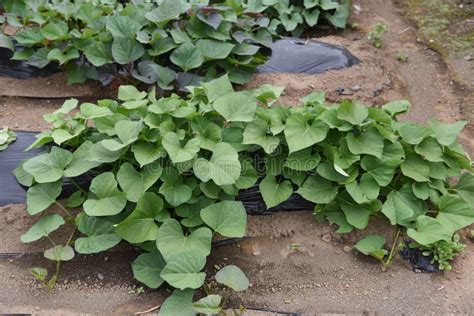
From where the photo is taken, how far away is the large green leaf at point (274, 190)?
2.70 metres

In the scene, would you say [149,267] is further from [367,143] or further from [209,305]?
[367,143]

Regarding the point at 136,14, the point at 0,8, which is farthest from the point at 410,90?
the point at 0,8

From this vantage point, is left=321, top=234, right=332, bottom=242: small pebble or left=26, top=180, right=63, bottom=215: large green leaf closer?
left=26, top=180, right=63, bottom=215: large green leaf

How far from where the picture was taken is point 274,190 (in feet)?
8.98

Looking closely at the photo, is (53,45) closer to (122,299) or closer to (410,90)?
(122,299)

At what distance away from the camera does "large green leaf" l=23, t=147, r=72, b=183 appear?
2680 millimetres

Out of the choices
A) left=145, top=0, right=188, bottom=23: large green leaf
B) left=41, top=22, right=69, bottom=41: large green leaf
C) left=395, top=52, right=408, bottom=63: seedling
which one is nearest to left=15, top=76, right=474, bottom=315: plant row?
left=145, top=0, right=188, bottom=23: large green leaf

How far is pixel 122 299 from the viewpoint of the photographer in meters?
2.57

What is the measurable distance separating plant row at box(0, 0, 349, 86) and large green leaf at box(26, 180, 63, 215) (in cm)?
124

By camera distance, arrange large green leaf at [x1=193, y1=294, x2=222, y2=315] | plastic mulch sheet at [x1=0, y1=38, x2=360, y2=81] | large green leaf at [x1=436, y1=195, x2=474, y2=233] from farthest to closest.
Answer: plastic mulch sheet at [x1=0, y1=38, x2=360, y2=81] < large green leaf at [x1=436, y1=195, x2=474, y2=233] < large green leaf at [x1=193, y1=294, x2=222, y2=315]

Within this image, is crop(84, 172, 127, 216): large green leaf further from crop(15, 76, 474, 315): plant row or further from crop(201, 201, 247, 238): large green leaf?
crop(201, 201, 247, 238): large green leaf

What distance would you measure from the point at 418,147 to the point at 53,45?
2.95 metres

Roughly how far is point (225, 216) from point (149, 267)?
48 cm

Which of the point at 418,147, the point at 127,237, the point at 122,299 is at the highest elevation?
the point at 418,147
